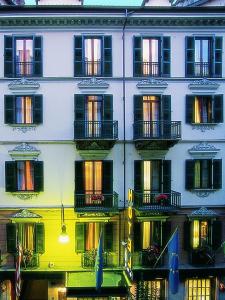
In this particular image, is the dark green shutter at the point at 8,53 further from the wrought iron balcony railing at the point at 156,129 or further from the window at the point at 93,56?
→ the wrought iron balcony railing at the point at 156,129

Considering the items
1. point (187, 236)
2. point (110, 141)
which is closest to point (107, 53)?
point (110, 141)

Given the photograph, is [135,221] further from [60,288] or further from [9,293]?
[9,293]

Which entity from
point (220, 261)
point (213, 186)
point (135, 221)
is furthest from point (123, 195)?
point (220, 261)

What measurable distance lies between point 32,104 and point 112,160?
567 cm

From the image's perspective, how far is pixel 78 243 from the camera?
2578 centimetres

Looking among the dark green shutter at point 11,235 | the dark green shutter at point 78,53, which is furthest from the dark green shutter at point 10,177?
the dark green shutter at point 78,53

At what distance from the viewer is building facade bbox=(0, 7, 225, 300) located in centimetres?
2553

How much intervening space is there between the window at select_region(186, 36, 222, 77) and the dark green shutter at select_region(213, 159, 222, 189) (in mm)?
5172

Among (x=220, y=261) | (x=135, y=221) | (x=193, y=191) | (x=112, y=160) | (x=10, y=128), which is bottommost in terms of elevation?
(x=220, y=261)

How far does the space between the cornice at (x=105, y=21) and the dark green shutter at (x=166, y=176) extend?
8.13 metres

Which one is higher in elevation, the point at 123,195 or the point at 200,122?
the point at 200,122

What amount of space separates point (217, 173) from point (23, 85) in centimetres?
1252

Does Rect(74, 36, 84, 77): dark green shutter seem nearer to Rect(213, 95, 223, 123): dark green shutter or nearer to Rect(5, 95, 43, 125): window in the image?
Rect(5, 95, 43, 125): window

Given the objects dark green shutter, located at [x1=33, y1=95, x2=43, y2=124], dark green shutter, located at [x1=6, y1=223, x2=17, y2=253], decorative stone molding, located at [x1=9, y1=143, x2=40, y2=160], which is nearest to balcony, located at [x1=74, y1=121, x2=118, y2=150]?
dark green shutter, located at [x1=33, y1=95, x2=43, y2=124]
